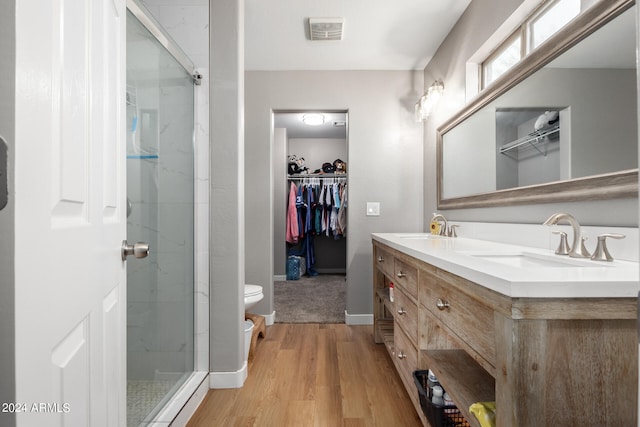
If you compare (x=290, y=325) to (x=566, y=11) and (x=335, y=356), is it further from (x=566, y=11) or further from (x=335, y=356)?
(x=566, y=11)

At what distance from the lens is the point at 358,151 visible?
2816mm

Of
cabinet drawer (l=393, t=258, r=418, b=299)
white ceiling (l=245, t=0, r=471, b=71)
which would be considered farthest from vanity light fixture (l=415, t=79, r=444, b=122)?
cabinet drawer (l=393, t=258, r=418, b=299)

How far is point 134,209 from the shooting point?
1.32 meters

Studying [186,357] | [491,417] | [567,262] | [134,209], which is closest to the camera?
[491,417]

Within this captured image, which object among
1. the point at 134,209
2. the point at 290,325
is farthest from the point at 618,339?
the point at 290,325

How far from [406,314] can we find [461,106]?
59.2 inches

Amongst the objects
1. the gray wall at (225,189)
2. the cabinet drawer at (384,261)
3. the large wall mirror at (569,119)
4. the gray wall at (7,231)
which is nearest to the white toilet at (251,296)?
the gray wall at (225,189)

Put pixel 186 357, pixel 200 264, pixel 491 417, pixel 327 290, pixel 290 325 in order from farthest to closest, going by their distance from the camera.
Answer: pixel 327 290 < pixel 290 325 < pixel 200 264 < pixel 186 357 < pixel 491 417

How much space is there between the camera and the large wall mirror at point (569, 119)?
3.40 feet

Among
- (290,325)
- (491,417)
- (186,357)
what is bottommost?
(290,325)

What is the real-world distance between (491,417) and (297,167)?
4481 millimetres

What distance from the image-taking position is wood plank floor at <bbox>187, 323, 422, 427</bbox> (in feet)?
4.89

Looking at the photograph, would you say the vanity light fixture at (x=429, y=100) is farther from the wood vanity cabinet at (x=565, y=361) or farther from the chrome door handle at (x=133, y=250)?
the chrome door handle at (x=133, y=250)

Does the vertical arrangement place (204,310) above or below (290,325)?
above
